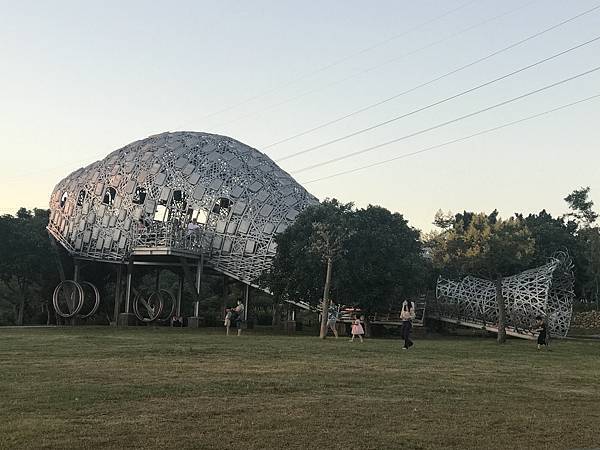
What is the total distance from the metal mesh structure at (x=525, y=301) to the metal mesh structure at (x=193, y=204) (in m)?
14.9

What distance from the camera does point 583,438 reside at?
10008 millimetres

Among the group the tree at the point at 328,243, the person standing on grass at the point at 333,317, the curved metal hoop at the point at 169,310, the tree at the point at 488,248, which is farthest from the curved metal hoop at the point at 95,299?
the tree at the point at 488,248

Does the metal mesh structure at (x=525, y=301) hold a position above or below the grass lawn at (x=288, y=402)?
above

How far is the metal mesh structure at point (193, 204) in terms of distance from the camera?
5484 cm

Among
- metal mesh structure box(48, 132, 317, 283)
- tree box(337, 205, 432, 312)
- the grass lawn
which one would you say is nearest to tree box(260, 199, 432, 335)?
tree box(337, 205, 432, 312)

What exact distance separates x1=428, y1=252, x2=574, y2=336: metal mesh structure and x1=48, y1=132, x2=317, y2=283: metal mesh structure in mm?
14852

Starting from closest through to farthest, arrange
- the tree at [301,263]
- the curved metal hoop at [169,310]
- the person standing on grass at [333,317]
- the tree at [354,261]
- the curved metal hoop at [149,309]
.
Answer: the person standing on grass at [333,317] → the tree at [354,261] → the tree at [301,263] → the curved metal hoop at [149,309] → the curved metal hoop at [169,310]

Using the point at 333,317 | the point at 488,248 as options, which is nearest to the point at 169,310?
the point at 333,317

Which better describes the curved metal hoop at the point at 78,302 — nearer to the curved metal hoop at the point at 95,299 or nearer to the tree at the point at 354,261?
the curved metal hoop at the point at 95,299

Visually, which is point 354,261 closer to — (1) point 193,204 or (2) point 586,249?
(1) point 193,204

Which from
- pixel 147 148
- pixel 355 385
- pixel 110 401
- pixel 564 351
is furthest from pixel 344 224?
pixel 110 401

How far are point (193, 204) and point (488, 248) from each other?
26.1 meters

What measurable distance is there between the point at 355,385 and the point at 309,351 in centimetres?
958

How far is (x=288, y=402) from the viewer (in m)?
12.4
